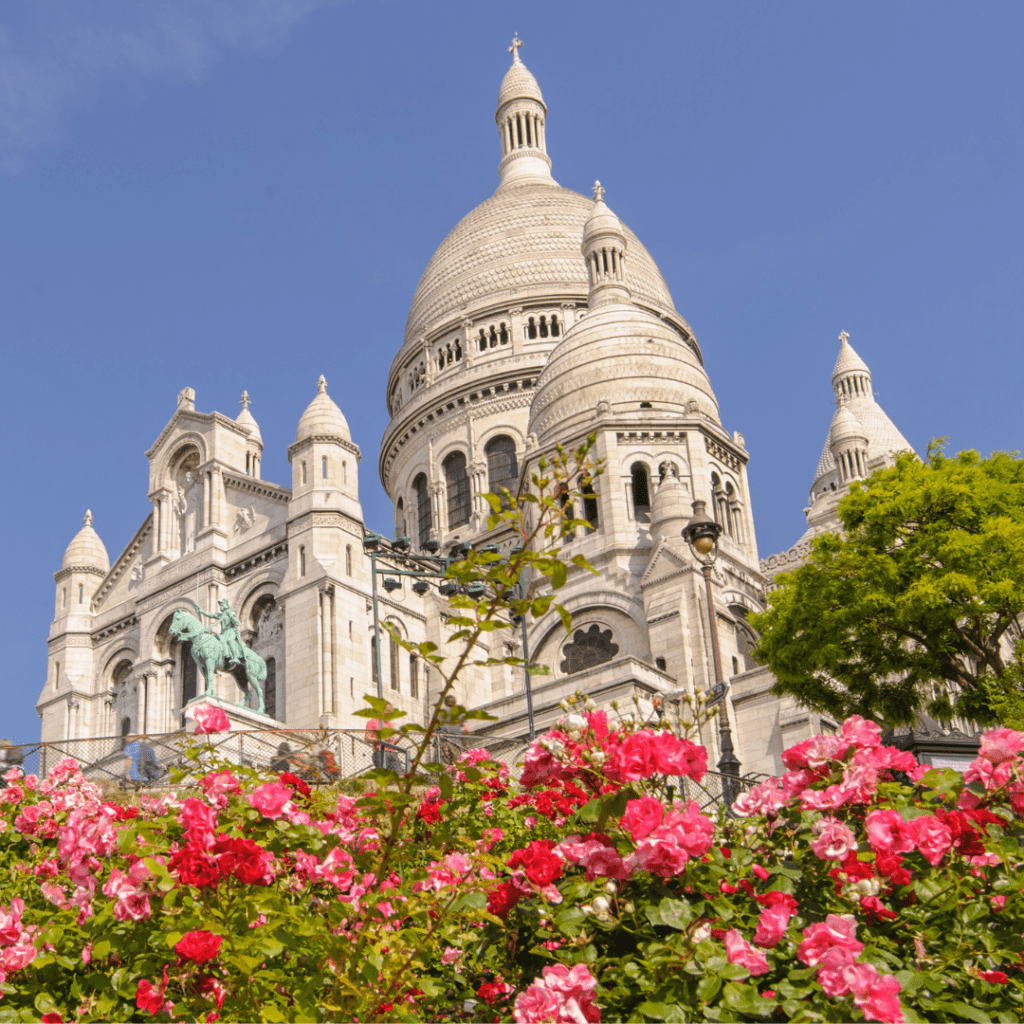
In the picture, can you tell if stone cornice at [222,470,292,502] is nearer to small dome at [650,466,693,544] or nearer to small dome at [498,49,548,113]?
small dome at [650,466,693,544]

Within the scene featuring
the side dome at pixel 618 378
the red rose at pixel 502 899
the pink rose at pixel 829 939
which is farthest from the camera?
the side dome at pixel 618 378

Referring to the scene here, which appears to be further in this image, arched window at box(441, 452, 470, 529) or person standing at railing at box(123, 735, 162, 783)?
arched window at box(441, 452, 470, 529)

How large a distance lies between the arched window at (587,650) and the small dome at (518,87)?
49898mm

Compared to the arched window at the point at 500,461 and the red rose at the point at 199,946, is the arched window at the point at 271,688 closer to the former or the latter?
the arched window at the point at 500,461

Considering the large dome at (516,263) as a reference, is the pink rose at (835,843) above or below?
below

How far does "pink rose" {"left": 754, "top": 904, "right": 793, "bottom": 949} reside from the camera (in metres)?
5.95

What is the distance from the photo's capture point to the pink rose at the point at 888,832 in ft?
20.9

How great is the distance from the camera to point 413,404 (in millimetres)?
64188

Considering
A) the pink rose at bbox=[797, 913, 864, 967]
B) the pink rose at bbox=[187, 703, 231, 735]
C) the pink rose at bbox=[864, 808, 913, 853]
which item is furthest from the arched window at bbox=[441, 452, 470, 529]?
the pink rose at bbox=[797, 913, 864, 967]

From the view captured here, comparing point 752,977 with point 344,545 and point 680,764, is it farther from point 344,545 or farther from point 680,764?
point 344,545

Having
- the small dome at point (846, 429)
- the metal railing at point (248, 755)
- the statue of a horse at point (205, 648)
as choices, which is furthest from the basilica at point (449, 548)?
the small dome at point (846, 429)

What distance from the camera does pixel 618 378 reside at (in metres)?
A: 48.7

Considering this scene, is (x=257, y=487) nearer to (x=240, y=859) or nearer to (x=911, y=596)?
(x=911, y=596)

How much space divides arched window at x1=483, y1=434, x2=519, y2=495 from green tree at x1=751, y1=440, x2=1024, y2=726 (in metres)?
30.3
